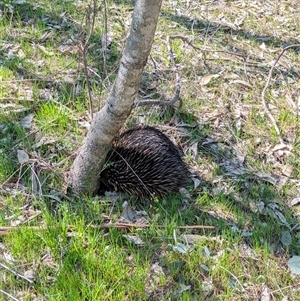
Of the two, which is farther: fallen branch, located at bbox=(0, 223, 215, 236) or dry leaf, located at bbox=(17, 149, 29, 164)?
dry leaf, located at bbox=(17, 149, 29, 164)

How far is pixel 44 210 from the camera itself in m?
2.92

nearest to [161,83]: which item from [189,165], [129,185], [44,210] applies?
[189,165]

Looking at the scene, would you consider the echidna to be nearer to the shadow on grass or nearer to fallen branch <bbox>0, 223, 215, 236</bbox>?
the shadow on grass

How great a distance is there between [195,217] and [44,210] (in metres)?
1.02

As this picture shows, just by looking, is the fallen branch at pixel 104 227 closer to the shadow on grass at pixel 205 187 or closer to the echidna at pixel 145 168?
the shadow on grass at pixel 205 187

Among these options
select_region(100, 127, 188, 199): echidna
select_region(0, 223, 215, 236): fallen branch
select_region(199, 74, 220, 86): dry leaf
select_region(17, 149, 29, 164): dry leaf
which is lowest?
select_region(0, 223, 215, 236): fallen branch

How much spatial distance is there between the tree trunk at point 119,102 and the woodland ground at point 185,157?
0.19 metres

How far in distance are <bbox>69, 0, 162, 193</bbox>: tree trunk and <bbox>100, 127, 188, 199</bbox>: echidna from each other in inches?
7.0

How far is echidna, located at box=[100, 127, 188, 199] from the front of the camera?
133 inches

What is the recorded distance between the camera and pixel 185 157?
3783 millimetres

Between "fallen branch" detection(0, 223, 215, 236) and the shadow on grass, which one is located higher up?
the shadow on grass

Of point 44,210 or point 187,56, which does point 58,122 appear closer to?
point 44,210

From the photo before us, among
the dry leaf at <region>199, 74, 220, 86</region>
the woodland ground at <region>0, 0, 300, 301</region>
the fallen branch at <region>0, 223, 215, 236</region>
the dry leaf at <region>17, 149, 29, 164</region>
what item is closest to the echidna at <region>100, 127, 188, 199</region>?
the woodland ground at <region>0, 0, 300, 301</region>

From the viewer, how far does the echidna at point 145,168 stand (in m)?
3.37
